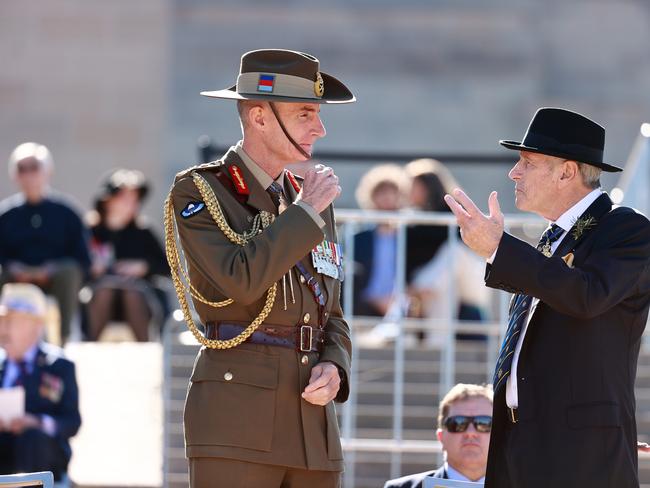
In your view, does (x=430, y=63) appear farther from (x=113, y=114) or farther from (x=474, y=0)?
(x=113, y=114)

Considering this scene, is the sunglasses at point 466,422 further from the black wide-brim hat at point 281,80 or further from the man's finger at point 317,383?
the black wide-brim hat at point 281,80

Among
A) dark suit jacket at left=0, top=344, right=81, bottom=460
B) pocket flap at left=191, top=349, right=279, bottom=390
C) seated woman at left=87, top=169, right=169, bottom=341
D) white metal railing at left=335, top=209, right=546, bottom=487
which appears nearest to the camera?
pocket flap at left=191, top=349, right=279, bottom=390

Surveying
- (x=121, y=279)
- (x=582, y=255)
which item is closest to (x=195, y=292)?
(x=582, y=255)

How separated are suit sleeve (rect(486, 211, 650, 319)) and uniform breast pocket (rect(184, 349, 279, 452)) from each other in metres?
0.72

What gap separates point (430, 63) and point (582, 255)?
43.1ft

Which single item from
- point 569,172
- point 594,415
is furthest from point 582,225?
point 594,415

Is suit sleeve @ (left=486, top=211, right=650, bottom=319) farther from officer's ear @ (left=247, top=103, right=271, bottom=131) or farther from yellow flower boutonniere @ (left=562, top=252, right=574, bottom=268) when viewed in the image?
officer's ear @ (left=247, top=103, right=271, bottom=131)

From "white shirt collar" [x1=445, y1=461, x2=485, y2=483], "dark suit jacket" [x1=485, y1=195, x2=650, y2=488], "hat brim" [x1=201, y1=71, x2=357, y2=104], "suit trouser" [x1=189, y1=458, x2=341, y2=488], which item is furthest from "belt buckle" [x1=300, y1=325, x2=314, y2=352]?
"white shirt collar" [x1=445, y1=461, x2=485, y2=483]

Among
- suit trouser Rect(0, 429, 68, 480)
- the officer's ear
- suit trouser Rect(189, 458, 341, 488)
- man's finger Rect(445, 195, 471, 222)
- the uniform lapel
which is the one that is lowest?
suit trouser Rect(0, 429, 68, 480)

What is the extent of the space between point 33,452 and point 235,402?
3.16m

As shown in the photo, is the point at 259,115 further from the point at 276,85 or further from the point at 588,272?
the point at 588,272

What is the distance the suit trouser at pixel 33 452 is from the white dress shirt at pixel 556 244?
135 inches

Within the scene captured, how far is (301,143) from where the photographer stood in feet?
15.3

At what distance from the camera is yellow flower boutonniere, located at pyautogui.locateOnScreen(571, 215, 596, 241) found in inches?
177
